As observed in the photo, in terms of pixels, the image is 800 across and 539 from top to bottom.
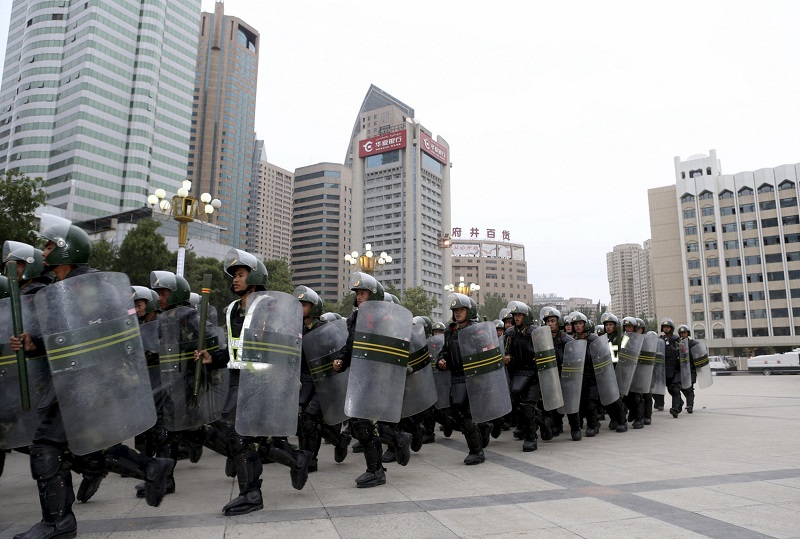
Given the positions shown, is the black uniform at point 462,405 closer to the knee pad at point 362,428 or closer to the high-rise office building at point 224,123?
the knee pad at point 362,428

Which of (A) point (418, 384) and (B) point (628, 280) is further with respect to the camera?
(B) point (628, 280)

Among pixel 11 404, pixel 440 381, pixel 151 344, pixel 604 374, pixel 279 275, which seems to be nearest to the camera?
pixel 11 404

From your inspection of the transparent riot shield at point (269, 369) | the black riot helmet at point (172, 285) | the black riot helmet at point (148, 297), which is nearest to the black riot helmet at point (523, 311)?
the transparent riot shield at point (269, 369)

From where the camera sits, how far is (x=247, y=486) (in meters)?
4.36

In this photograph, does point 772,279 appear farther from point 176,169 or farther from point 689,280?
point 176,169

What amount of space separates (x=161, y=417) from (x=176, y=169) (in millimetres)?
83373

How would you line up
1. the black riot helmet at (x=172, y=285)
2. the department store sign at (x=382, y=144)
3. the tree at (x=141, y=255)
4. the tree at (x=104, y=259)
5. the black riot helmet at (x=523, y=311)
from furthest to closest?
the department store sign at (x=382, y=144)
the tree at (x=104, y=259)
the tree at (x=141, y=255)
the black riot helmet at (x=523, y=311)
the black riot helmet at (x=172, y=285)

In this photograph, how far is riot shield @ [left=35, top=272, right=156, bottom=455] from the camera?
3604 millimetres

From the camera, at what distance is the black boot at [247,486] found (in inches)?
→ 167

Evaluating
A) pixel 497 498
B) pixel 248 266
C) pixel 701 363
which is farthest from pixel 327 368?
pixel 701 363

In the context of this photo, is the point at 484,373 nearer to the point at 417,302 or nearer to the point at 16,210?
the point at 16,210

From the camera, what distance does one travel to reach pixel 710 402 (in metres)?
15.6

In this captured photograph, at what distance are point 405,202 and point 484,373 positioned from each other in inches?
4361

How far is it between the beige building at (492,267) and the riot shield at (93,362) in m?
143
